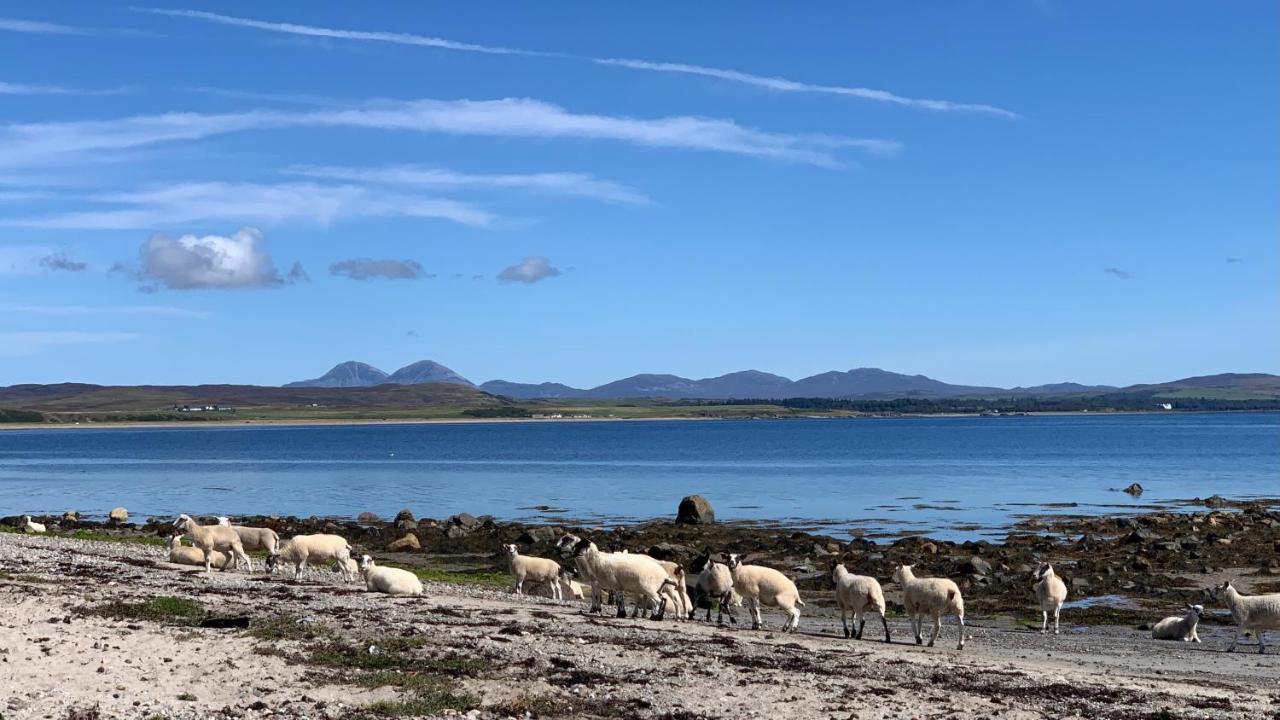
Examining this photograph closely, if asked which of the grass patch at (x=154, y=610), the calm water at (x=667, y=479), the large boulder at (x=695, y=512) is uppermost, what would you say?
the grass patch at (x=154, y=610)

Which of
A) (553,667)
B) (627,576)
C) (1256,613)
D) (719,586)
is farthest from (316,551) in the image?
(1256,613)

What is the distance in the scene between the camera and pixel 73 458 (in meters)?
136

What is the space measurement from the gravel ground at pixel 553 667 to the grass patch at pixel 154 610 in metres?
0.36

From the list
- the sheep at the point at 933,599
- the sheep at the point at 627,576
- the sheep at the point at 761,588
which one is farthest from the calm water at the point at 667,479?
the sheep at the point at 627,576

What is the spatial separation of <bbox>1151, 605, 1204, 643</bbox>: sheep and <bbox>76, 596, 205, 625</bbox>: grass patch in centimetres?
1923

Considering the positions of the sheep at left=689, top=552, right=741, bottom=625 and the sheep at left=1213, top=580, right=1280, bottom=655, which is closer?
the sheep at left=1213, top=580, right=1280, bottom=655

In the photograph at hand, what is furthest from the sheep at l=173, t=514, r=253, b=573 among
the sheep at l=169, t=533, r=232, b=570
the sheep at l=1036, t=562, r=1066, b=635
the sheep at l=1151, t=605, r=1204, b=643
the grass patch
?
the sheep at l=1151, t=605, r=1204, b=643

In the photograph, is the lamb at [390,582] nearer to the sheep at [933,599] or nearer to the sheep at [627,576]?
the sheep at [627,576]

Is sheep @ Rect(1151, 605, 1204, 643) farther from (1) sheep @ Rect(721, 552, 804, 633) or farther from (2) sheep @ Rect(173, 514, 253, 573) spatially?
(2) sheep @ Rect(173, 514, 253, 573)

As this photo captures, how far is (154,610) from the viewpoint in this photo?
20531 millimetres

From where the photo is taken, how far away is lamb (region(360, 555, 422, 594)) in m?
26.0

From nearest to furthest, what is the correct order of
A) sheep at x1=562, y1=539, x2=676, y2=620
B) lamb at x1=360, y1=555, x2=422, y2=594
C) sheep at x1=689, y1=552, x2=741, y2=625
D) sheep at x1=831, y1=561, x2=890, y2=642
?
sheep at x1=831, y1=561, x2=890, y2=642, sheep at x1=562, y1=539, x2=676, y2=620, sheep at x1=689, y1=552, x2=741, y2=625, lamb at x1=360, y1=555, x2=422, y2=594

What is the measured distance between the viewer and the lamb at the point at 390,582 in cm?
2600

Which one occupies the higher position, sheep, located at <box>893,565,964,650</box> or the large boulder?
sheep, located at <box>893,565,964,650</box>
